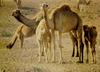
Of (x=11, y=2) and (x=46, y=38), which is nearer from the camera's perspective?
(x=46, y=38)

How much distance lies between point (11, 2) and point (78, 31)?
1640 centimetres

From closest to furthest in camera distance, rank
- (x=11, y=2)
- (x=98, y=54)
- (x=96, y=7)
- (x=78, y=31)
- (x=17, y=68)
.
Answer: (x=17, y=68)
(x=78, y=31)
(x=98, y=54)
(x=96, y=7)
(x=11, y=2)

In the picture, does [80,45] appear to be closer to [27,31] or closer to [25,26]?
[27,31]

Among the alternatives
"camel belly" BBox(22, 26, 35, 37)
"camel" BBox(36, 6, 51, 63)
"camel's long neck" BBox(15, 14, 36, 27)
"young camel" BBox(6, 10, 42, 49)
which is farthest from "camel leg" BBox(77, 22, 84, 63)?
"camel belly" BBox(22, 26, 35, 37)

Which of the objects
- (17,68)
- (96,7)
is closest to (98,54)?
(17,68)

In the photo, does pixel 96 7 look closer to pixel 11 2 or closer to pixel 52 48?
pixel 11 2

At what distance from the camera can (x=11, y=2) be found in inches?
1204

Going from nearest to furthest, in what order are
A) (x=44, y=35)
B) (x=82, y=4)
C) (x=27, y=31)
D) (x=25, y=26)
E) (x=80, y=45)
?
(x=44, y=35), (x=80, y=45), (x=27, y=31), (x=25, y=26), (x=82, y=4)

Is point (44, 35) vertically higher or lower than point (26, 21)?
lower

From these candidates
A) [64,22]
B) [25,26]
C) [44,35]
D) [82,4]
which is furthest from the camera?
[82,4]

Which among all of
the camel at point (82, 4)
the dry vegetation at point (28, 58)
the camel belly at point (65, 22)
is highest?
the camel at point (82, 4)

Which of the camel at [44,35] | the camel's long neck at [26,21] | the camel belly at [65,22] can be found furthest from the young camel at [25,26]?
the camel belly at [65,22]

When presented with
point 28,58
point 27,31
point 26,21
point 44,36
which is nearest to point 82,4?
point 27,31

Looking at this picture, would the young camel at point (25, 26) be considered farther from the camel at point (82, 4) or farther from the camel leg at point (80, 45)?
the camel at point (82, 4)
